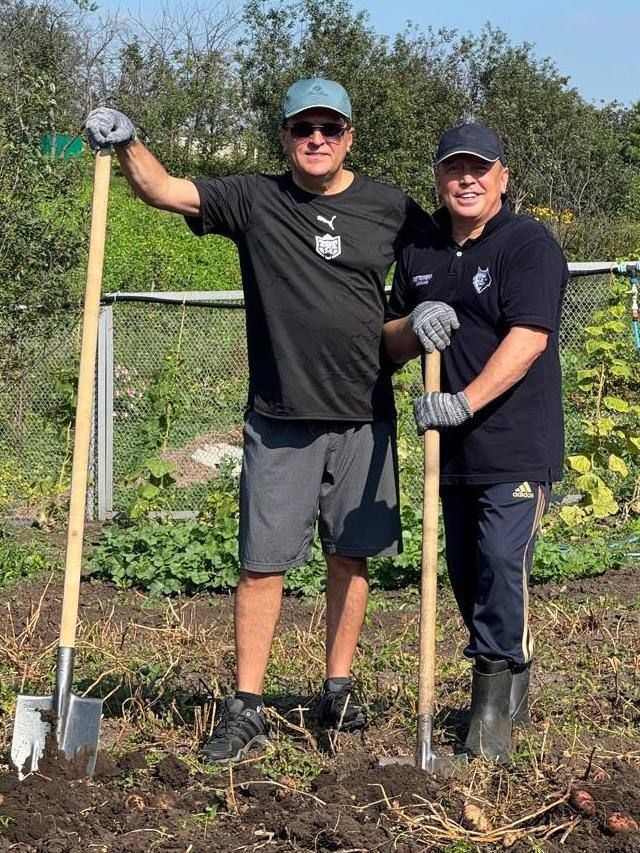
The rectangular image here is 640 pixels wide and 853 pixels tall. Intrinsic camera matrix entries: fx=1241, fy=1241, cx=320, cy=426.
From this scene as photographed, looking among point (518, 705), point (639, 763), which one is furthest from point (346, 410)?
point (639, 763)

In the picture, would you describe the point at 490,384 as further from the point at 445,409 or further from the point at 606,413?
the point at 606,413

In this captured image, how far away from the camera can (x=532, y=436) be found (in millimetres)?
4105

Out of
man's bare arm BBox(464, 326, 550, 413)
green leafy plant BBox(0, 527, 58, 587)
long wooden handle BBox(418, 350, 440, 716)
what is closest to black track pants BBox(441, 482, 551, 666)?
long wooden handle BBox(418, 350, 440, 716)

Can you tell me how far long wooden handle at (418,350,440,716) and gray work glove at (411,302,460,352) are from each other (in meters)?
0.28

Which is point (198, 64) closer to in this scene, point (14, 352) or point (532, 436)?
point (14, 352)

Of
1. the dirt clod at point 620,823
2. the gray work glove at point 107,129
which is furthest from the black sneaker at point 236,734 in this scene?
the gray work glove at point 107,129

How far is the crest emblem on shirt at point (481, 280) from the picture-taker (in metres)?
4.06

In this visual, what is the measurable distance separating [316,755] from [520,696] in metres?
0.73

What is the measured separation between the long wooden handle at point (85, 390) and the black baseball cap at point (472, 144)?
1.12m

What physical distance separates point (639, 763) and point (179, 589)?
3.56 m

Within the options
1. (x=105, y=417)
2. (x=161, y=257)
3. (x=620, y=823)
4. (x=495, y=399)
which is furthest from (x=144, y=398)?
(x=161, y=257)

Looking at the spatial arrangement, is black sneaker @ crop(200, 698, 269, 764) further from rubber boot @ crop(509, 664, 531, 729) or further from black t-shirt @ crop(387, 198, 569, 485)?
black t-shirt @ crop(387, 198, 569, 485)

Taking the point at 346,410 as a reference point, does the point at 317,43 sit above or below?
above

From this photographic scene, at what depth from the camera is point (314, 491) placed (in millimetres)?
4418
